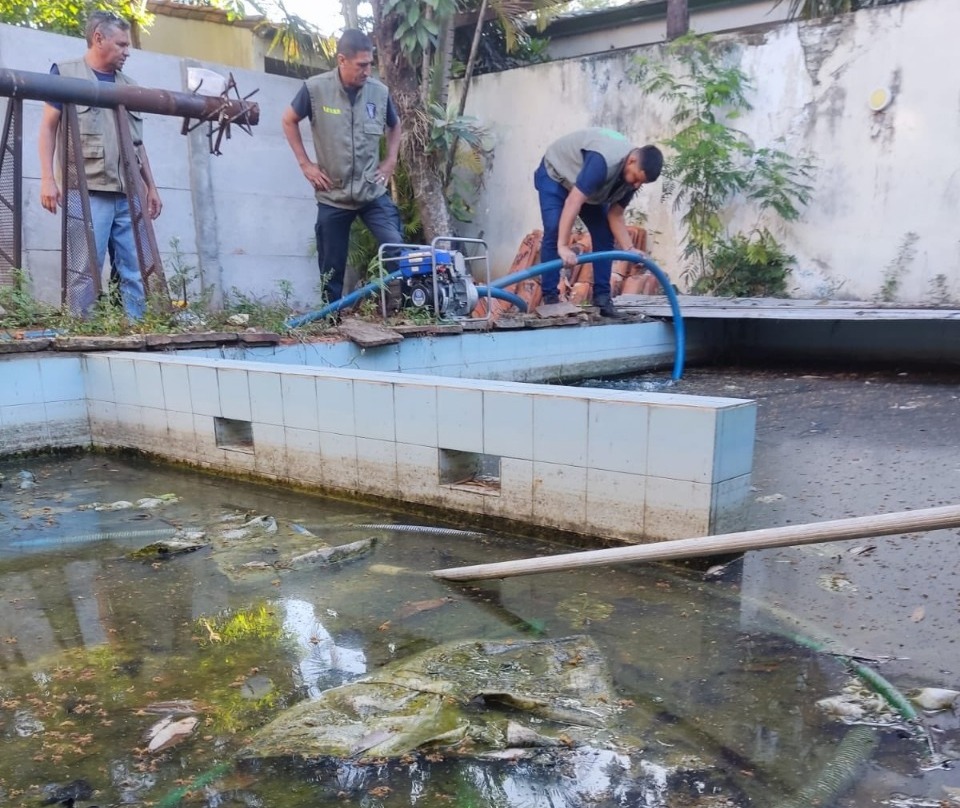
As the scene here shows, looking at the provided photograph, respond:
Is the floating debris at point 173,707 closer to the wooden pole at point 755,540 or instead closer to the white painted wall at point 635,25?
the wooden pole at point 755,540

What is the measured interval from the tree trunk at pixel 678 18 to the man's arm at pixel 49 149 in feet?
22.2

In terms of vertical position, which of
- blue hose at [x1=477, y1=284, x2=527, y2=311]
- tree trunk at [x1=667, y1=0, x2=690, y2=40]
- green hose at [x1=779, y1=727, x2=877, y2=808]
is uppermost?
tree trunk at [x1=667, y1=0, x2=690, y2=40]

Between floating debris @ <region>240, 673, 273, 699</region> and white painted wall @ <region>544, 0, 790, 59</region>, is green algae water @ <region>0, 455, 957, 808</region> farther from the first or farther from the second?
white painted wall @ <region>544, 0, 790, 59</region>

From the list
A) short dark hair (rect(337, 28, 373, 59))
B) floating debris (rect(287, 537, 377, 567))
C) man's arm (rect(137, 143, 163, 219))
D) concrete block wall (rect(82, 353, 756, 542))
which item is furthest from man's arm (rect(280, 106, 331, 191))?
floating debris (rect(287, 537, 377, 567))

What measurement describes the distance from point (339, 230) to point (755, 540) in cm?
435

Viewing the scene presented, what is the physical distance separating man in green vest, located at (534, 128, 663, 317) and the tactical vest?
2925mm

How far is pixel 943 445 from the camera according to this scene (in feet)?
12.2

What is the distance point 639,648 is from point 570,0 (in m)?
9.21

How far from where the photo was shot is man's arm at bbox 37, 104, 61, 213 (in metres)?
4.41

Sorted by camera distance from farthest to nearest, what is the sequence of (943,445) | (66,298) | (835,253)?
(835,253)
(66,298)
(943,445)

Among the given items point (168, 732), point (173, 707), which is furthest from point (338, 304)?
point (168, 732)

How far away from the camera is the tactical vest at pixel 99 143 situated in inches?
185

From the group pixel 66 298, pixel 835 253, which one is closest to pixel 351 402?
pixel 66 298

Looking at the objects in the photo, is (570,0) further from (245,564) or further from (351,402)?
(245,564)
